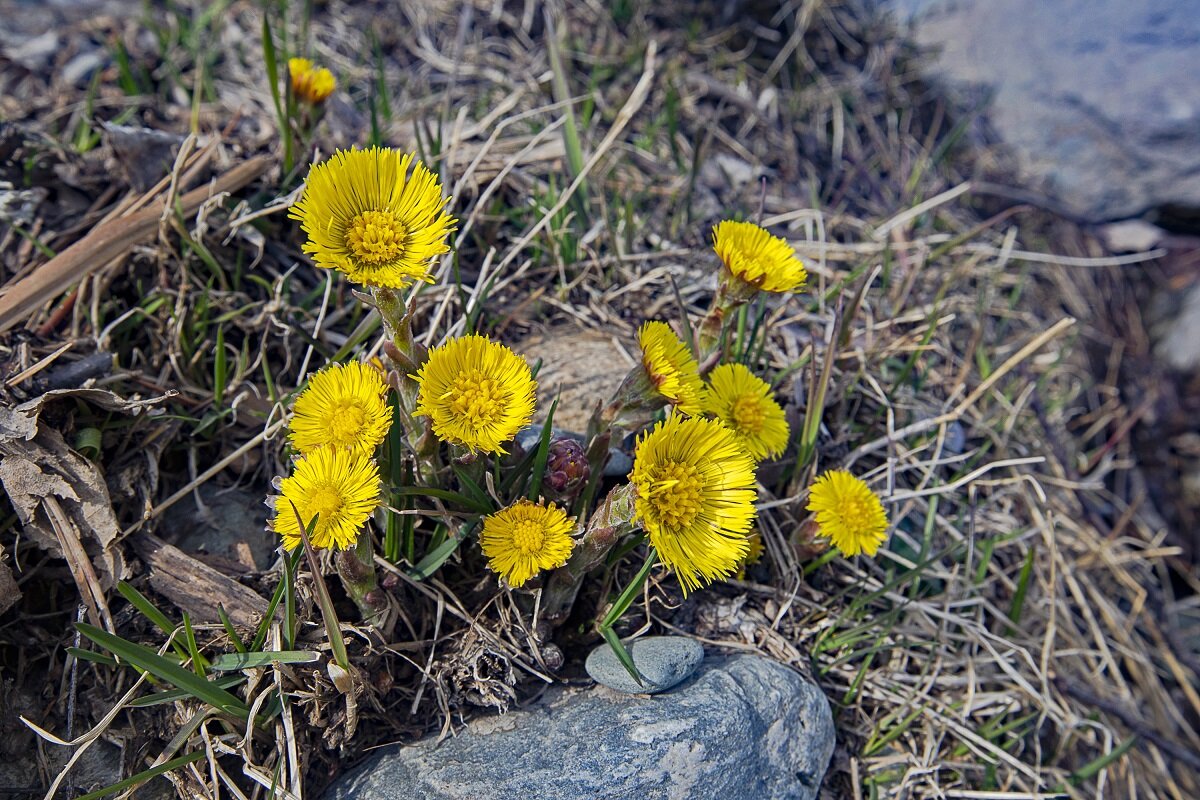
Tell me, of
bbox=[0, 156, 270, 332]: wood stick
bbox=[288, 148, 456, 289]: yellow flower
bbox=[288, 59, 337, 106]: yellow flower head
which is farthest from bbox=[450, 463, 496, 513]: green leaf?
bbox=[288, 59, 337, 106]: yellow flower head

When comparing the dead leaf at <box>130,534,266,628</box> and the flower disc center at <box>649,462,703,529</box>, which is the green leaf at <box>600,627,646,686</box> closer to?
the flower disc center at <box>649,462,703,529</box>

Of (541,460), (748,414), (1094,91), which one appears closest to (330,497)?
(541,460)

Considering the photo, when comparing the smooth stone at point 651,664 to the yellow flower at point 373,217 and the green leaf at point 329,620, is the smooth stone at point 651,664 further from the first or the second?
the yellow flower at point 373,217

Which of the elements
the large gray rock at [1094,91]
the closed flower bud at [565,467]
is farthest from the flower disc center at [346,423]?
the large gray rock at [1094,91]

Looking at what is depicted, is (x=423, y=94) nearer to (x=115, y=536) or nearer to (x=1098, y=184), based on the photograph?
(x=115, y=536)

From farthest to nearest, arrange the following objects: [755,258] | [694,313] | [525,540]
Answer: [694,313], [755,258], [525,540]

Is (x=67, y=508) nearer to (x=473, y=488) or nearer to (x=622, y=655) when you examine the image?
(x=473, y=488)
